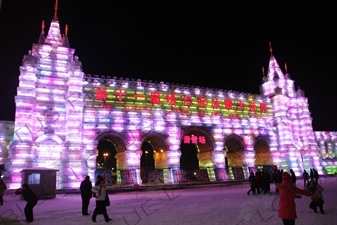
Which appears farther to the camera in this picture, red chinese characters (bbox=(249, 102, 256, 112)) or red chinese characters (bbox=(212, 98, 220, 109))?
red chinese characters (bbox=(249, 102, 256, 112))

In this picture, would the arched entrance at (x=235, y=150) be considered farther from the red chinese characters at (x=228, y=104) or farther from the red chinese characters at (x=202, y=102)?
the red chinese characters at (x=202, y=102)

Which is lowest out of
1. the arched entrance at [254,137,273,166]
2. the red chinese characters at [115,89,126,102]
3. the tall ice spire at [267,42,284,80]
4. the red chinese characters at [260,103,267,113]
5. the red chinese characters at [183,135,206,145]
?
the arched entrance at [254,137,273,166]

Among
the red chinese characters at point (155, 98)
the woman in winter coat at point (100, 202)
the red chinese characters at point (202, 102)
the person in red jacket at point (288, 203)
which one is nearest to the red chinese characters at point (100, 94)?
the red chinese characters at point (155, 98)

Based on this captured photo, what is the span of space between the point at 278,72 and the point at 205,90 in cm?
1198

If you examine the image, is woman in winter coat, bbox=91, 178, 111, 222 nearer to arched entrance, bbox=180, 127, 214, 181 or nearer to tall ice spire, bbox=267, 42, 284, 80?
arched entrance, bbox=180, 127, 214, 181

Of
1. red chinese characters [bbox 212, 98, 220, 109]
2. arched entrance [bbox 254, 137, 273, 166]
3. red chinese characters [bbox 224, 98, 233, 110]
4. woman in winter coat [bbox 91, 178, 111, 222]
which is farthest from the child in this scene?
arched entrance [bbox 254, 137, 273, 166]

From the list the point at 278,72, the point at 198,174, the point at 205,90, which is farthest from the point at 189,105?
the point at 278,72

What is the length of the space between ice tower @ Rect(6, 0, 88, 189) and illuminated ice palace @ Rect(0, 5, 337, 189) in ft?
0.24

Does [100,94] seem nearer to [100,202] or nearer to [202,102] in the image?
[202,102]

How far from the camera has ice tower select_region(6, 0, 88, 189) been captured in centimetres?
2206

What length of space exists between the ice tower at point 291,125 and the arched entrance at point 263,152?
106cm

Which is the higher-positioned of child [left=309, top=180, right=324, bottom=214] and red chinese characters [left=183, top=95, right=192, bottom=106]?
red chinese characters [left=183, top=95, right=192, bottom=106]

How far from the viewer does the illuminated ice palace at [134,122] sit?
23.0 meters

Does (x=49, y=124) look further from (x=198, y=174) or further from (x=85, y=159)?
(x=198, y=174)
